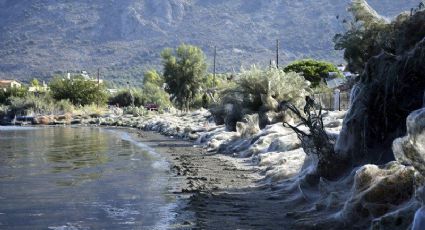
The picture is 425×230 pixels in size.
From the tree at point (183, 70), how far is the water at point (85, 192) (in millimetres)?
47386

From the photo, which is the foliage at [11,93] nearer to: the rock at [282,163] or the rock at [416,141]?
the rock at [282,163]

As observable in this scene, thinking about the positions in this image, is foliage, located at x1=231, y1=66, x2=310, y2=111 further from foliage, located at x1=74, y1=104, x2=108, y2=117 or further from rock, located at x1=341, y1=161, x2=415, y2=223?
foliage, located at x1=74, y1=104, x2=108, y2=117

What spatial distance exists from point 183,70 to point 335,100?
3509 centimetres

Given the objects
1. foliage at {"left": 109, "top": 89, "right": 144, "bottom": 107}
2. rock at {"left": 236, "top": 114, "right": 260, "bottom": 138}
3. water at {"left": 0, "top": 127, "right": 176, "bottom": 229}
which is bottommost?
water at {"left": 0, "top": 127, "right": 176, "bottom": 229}

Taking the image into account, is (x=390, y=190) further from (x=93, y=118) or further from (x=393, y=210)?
(x=93, y=118)

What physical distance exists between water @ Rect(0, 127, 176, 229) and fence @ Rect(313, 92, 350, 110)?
1674 cm

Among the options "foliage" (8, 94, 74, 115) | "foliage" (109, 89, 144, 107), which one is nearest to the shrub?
"foliage" (8, 94, 74, 115)

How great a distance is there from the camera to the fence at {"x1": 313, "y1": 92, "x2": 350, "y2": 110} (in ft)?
129

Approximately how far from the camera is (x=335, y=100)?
40031mm

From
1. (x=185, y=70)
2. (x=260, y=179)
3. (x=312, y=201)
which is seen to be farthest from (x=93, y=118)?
(x=312, y=201)

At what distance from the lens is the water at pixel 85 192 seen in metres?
11.8

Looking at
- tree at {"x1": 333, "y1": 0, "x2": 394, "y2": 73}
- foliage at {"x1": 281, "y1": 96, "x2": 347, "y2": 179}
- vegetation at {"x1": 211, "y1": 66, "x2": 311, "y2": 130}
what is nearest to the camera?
foliage at {"x1": 281, "y1": 96, "x2": 347, "y2": 179}

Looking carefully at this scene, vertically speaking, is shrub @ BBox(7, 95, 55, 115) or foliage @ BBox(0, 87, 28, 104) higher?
foliage @ BBox(0, 87, 28, 104)

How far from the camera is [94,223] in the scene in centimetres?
1154
